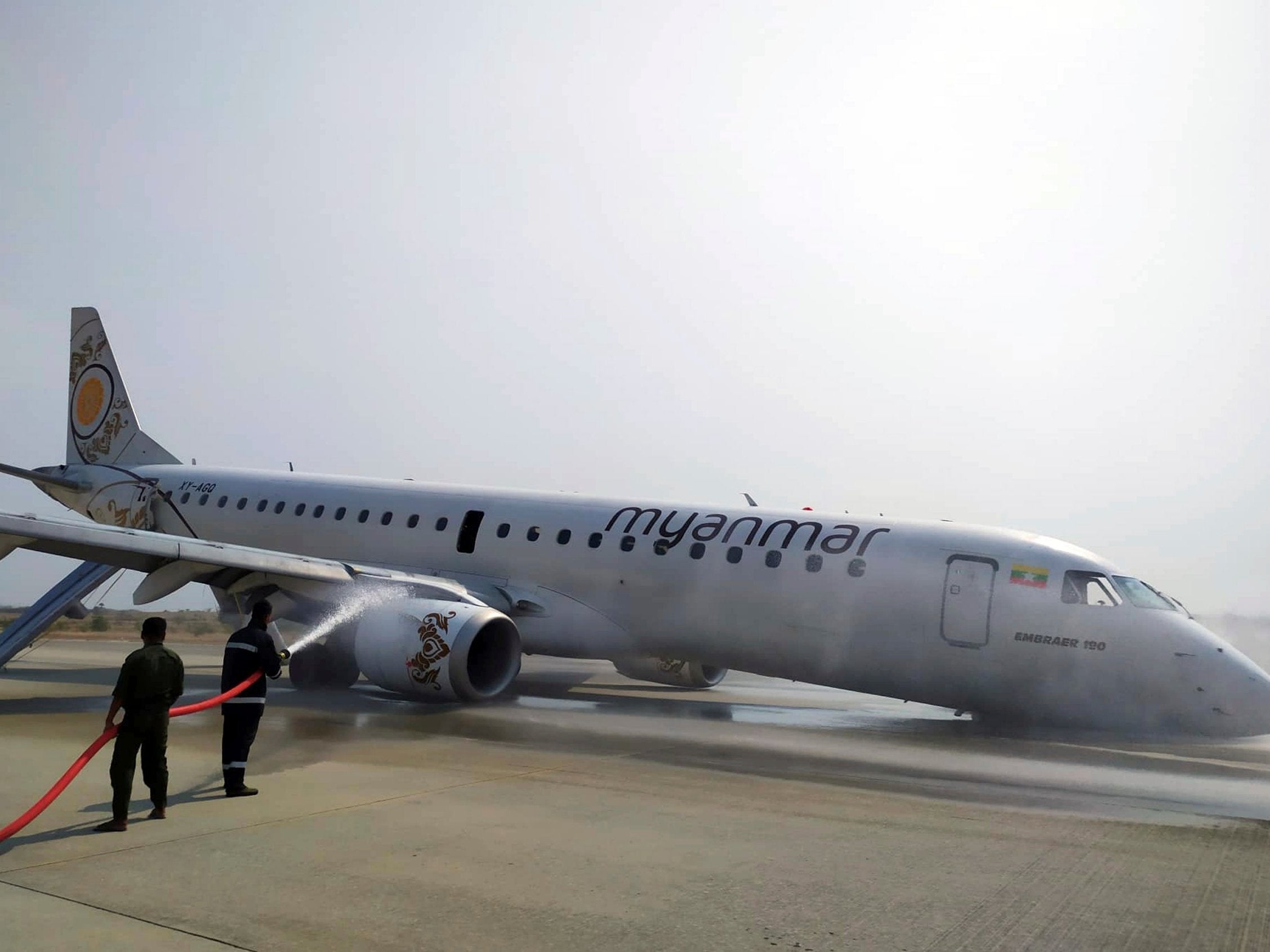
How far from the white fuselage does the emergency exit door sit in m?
0.02

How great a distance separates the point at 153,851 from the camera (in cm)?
663

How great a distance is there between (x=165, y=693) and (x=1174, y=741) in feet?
35.8

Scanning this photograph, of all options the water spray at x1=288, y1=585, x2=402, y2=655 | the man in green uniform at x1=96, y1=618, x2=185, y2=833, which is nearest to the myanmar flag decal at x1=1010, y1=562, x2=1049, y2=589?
the water spray at x1=288, y1=585, x2=402, y2=655

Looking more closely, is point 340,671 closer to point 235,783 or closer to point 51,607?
point 51,607

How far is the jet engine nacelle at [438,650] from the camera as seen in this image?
14273 millimetres

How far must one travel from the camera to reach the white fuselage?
42.7 ft

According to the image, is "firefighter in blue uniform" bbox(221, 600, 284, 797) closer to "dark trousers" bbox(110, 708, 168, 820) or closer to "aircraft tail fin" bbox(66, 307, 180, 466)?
"dark trousers" bbox(110, 708, 168, 820)

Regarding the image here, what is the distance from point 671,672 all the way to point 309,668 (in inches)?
239

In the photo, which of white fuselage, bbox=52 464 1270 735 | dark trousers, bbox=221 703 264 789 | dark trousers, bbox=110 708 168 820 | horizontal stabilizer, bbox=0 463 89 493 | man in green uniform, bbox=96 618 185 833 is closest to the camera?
dark trousers, bbox=110 708 168 820

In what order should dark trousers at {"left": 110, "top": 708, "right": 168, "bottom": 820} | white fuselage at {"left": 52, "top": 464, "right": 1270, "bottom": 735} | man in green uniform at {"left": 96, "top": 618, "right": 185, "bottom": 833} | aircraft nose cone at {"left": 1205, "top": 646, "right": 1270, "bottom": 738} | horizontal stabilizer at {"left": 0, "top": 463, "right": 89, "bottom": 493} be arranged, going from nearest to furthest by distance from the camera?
dark trousers at {"left": 110, "top": 708, "right": 168, "bottom": 820}, man in green uniform at {"left": 96, "top": 618, "right": 185, "bottom": 833}, aircraft nose cone at {"left": 1205, "top": 646, "right": 1270, "bottom": 738}, white fuselage at {"left": 52, "top": 464, "right": 1270, "bottom": 735}, horizontal stabilizer at {"left": 0, "top": 463, "right": 89, "bottom": 493}

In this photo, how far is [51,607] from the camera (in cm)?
1566

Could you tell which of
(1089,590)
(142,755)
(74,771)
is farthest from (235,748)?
(1089,590)

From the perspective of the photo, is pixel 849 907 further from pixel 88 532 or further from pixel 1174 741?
pixel 88 532

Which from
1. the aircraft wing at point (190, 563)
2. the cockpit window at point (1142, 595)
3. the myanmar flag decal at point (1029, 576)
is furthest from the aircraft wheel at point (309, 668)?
the cockpit window at point (1142, 595)
